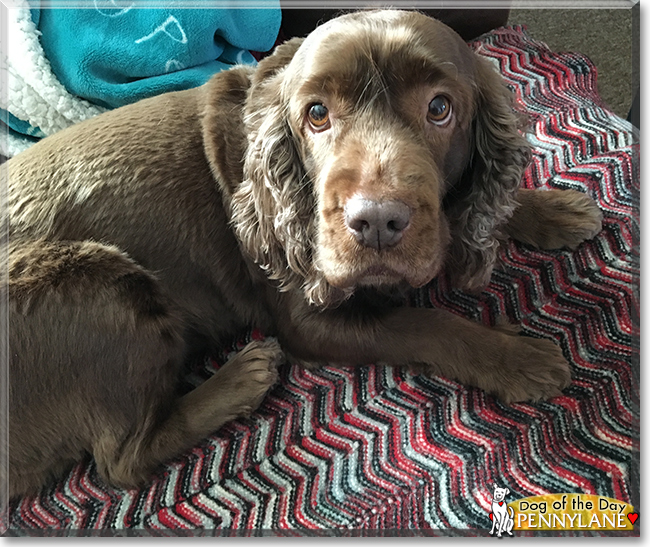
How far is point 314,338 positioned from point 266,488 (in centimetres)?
44

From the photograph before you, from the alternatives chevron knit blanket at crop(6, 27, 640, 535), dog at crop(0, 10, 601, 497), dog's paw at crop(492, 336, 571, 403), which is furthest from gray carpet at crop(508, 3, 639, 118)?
dog's paw at crop(492, 336, 571, 403)

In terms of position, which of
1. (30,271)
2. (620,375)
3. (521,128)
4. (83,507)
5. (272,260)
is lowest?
(83,507)

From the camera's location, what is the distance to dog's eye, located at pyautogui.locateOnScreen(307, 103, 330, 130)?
1.40 m

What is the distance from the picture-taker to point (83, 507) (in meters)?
1.60

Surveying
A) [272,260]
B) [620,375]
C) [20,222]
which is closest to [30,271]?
[20,222]

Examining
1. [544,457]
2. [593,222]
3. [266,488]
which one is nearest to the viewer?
[544,457]

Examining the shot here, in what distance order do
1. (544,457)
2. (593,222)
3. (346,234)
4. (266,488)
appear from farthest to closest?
(593,222) < (266,488) < (544,457) < (346,234)

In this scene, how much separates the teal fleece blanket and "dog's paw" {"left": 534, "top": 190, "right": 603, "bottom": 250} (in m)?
1.37

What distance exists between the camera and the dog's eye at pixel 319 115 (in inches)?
54.9

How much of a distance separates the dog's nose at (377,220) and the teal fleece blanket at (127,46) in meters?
1.27

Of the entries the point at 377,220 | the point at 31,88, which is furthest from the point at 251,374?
the point at 31,88

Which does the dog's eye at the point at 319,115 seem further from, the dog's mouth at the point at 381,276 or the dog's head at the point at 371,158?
the dog's mouth at the point at 381,276

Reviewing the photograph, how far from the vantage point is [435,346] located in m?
1.66

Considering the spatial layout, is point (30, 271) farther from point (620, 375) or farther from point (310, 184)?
point (620, 375)
